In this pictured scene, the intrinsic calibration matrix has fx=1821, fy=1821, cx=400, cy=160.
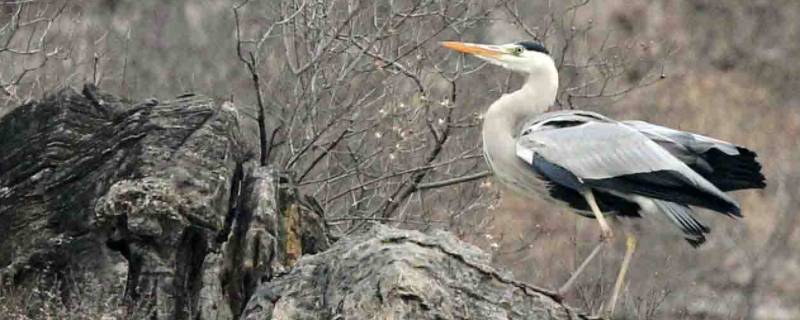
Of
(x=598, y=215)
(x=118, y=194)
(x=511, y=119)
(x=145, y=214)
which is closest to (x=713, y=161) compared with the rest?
(x=598, y=215)

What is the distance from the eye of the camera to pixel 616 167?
9.95 metres

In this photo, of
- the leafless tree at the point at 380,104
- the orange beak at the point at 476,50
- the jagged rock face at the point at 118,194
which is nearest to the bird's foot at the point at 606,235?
the orange beak at the point at 476,50

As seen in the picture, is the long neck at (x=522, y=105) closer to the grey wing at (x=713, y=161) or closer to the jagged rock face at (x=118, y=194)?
the grey wing at (x=713, y=161)

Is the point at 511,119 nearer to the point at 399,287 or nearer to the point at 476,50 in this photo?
the point at 476,50

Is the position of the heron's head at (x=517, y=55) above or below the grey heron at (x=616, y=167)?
above

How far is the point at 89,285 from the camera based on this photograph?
926 cm

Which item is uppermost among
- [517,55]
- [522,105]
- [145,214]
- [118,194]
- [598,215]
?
[517,55]

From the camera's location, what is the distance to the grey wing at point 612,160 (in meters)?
9.65

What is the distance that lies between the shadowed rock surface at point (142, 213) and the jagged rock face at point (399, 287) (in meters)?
0.10

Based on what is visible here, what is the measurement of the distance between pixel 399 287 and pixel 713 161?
2.83 meters

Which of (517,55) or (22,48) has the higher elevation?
(517,55)

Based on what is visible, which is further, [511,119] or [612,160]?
[511,119]

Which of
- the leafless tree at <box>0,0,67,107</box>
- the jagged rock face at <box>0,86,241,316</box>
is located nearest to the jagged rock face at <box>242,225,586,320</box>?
the jagged rock face at <box>0,86,241,316</box>

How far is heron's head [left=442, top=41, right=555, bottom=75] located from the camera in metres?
10.8
